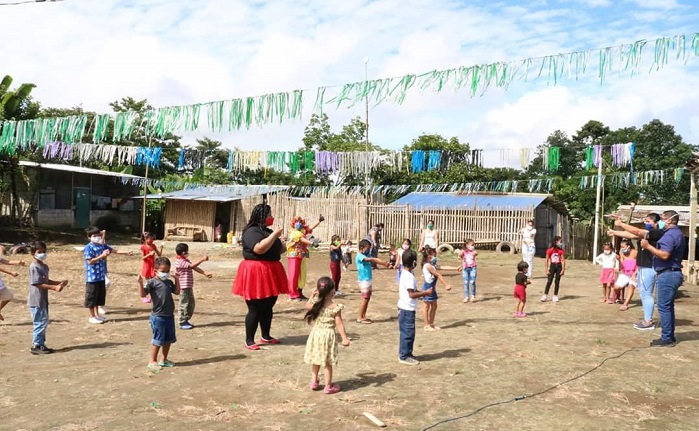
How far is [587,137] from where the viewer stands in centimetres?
4391

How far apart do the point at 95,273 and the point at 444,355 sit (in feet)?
17.8

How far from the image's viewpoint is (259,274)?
279 inches

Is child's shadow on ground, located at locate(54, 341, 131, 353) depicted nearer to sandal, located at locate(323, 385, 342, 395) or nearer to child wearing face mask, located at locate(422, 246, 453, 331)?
sandal, located at locate(323, 385, 342, 395)

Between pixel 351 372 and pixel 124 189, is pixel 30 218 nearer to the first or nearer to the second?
pixel 124 189

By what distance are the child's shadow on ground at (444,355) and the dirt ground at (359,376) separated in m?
0.01

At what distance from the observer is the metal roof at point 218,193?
1060 inches

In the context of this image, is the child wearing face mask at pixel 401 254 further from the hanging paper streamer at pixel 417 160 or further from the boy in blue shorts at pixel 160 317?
the hanging paper streamer at pixel 417 160

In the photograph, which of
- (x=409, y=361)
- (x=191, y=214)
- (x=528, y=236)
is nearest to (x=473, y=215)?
(x=528, y=236)

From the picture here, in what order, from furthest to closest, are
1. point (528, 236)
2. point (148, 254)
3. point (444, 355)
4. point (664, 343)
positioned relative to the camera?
point (528, 236), point (148, 254), point (664, 343), point (444, 355)

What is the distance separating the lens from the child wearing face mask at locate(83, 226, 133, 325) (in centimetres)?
870

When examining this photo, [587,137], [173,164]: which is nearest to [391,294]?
[173,164]

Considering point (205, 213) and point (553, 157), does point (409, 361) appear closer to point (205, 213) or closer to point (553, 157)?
point (553, 157)

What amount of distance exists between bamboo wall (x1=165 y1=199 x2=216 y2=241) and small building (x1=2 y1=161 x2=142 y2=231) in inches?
88.8

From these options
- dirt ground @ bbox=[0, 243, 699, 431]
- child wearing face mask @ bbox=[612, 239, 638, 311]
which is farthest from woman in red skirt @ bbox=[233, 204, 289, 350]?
child wearing face mask @ bbox=[612, 239, 638, 311]
